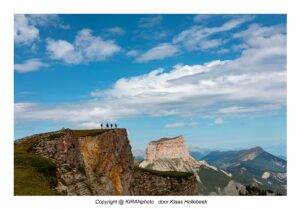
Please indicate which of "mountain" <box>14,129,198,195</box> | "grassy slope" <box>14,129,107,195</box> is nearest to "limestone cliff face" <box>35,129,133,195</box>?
"mountain" <box>14,129,198,195</box>

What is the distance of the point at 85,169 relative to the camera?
65125mm

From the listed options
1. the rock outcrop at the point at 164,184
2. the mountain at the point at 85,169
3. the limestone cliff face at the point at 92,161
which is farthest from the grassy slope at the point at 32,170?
the rock outcrop at the point at 164,184

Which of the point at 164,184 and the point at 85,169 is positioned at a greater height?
the point at 85,169

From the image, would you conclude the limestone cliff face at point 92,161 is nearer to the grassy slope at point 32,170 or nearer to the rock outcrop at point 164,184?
the grassy slope at point 32,170

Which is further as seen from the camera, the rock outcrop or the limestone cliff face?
the rock outcrop

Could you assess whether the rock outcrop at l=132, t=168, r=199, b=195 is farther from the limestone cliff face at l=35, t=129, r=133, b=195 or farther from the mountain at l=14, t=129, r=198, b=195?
the limestone cliff face at l=35, t=129, r=133, b=195

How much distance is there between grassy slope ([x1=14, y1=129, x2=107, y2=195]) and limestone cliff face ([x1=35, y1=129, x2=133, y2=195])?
1015 millimetres

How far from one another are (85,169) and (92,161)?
6.88 m

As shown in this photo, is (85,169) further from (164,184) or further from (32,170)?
(32,170)

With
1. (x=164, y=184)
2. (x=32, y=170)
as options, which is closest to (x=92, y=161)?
(x=164, y=184)

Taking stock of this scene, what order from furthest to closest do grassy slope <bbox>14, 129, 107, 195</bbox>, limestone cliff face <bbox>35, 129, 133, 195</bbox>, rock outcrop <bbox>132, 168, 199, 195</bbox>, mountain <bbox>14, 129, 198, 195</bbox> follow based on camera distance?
rock outcrop <bbox>132, 168, 199, 195</bbox> → limestone cliff face <bbox>35, 129, 133, 195</bbox> → mountain <bbox>14, 129, 198, 195</bbox> → grassy slope <bbox>14, 129, 107, 195</bbox>

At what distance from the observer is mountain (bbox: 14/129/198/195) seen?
43594 millimetres

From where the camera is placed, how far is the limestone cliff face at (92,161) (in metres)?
49.0
